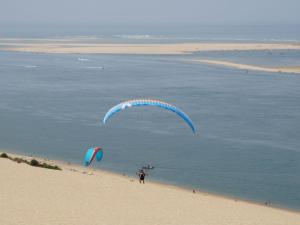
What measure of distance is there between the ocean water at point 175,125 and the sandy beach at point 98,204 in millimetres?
5400

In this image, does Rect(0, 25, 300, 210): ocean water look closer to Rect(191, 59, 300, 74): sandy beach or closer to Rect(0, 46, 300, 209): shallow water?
Rect(0, 46, 300, 209): shallow water

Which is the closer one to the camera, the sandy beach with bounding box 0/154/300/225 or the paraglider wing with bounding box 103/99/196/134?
the sandy beach with bounding box 0/154/300/225

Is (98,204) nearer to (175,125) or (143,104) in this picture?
(143,104)

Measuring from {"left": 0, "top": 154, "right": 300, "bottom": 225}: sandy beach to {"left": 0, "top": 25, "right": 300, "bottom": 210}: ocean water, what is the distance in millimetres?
5400

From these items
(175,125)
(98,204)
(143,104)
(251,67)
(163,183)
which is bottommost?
(98,204)

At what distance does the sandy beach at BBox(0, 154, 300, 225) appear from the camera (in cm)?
1354

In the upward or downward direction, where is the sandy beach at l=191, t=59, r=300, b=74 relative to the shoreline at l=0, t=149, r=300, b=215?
upward

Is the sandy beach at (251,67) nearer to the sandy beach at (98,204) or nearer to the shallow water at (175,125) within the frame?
the shallow water at (175,125)

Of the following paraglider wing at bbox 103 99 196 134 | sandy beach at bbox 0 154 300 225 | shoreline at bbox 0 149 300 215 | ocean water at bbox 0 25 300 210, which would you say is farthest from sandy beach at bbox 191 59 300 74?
sandy beach at bbox 0 154 300 225

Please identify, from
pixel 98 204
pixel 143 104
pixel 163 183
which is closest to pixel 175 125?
pixel 163 183

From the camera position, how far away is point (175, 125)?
34.1 meters

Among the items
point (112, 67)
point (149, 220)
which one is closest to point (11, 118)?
point (149, 220)

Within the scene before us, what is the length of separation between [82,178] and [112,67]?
161 feet

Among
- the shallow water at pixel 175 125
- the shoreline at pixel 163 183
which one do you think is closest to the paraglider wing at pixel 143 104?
the shoreline at pixel 163 183
